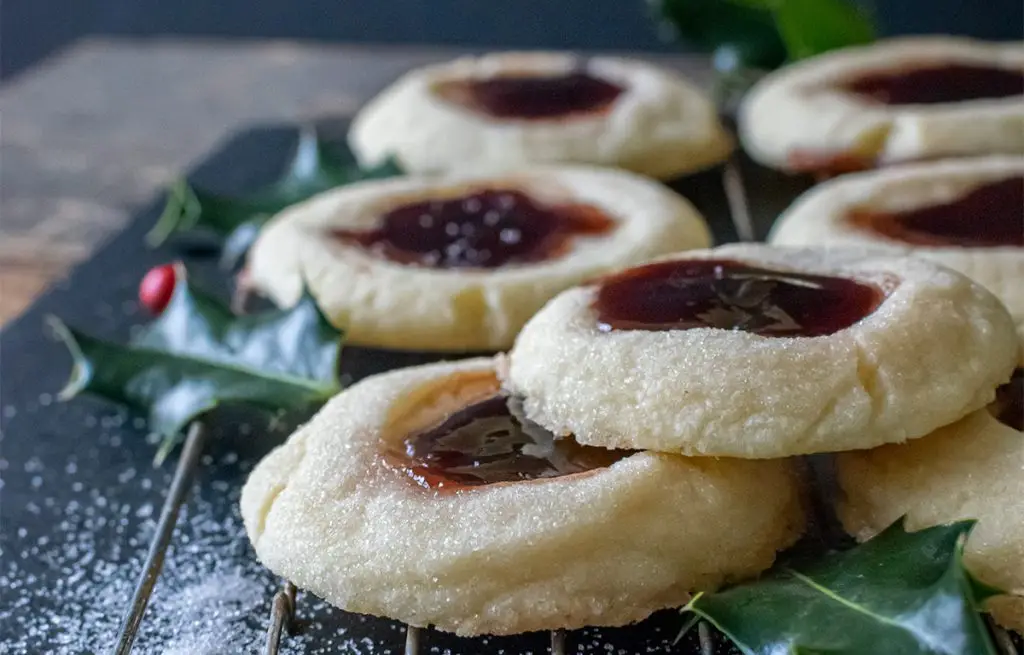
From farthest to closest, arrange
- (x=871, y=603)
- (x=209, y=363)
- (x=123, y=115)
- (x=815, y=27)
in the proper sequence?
1. (x=123, y=115)
2. (x=815, y=27)
3. (x=209, y=363)
4. (x=871, y=603)

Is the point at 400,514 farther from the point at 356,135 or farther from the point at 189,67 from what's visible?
the point at 189,67

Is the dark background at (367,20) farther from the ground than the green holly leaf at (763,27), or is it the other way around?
the green holly leaf at (763,27)

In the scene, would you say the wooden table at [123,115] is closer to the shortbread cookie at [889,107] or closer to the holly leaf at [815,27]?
the holly leaf at [815,27]

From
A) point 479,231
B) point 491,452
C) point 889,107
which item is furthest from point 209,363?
point 889,107

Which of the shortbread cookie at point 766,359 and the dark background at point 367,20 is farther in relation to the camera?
the dark background at point 367,20

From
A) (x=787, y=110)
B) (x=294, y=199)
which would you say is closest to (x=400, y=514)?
(x=294, y=199)

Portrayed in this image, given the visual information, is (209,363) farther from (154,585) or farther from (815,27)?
(815,27)

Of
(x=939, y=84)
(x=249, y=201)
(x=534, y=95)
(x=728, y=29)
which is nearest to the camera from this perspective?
(x=249, y=201)

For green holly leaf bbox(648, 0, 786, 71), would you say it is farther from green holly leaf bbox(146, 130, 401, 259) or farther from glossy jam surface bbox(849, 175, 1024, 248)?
glossy jam surface bbox(849, 175, 1024, 248)

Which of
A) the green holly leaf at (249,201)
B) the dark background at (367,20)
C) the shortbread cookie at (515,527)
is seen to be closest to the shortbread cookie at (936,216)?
the shortbread cookie at (515,527)
